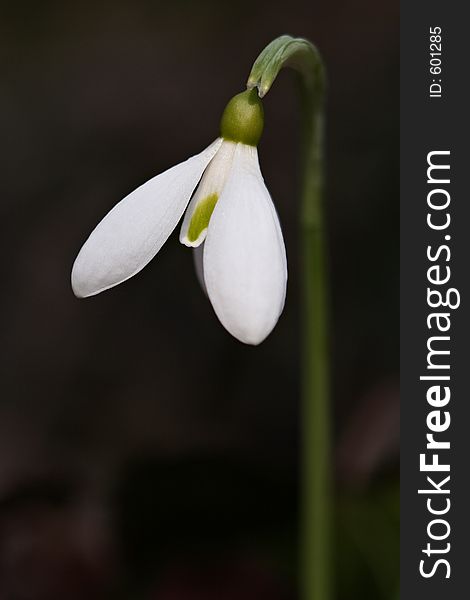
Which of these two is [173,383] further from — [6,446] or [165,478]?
[6,446]

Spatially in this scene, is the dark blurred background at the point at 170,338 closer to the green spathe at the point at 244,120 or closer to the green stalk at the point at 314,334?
the green stalk at the point at 314,334

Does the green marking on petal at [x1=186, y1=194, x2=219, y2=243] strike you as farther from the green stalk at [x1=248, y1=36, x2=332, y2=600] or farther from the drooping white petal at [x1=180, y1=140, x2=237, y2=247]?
the green stalk at [x1=248, y1=36, x2=332, y2=600]

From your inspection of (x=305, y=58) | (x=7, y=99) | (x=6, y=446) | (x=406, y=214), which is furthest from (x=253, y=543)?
(x=7, y=99)

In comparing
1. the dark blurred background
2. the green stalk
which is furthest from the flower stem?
the dark blurred background

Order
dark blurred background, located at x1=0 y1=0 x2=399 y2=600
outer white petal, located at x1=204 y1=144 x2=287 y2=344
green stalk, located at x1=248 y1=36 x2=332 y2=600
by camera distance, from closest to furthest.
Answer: outer white petal, located at x1=204 y1=144 x2=287 y2=344
green stalk, located at x1=248 y1=36 x2=332 y2=600
dark blurred background, located at x1=0 y1=0 x2=399 y2=600

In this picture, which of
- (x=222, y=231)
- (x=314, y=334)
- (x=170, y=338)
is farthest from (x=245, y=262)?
(x=170, y=338)

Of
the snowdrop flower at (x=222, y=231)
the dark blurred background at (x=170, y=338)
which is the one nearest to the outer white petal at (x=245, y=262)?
the snowdrop flower at (x=222, y=231)
